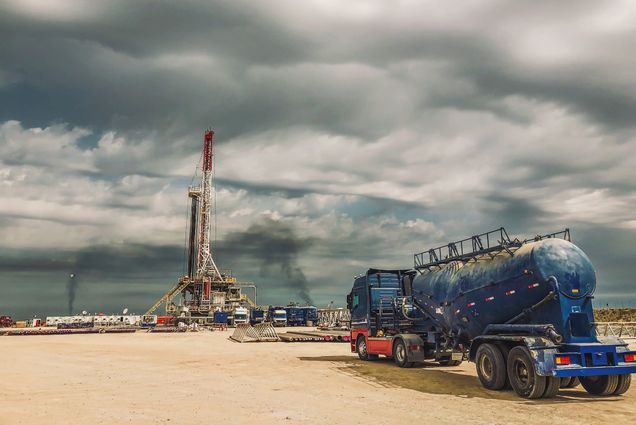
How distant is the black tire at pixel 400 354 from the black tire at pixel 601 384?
7.84 metres

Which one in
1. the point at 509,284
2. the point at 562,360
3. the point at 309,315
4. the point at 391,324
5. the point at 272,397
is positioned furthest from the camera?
the point at 309,315

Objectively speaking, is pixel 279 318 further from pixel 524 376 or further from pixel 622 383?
pixel 622 383

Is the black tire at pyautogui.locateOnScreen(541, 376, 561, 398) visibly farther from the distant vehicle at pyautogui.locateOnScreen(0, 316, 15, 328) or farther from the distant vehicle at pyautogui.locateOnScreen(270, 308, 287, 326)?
the distant vehicle at pyautogui.locateOnScreen(0, 316, 15, 328)

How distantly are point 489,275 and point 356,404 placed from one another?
22.0ft

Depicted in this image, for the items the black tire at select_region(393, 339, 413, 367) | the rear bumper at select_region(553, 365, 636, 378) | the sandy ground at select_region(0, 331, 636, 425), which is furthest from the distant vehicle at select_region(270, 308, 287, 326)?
the rear bumper at select_region(553, 365, 636, 378)

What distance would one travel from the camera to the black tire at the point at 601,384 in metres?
15.1

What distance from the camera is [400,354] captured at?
22.8m

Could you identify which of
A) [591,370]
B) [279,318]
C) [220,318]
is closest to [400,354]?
[591,370]

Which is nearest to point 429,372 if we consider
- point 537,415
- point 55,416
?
point 537,415

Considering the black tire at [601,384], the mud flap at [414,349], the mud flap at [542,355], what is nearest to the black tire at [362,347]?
the mud flap at [414,349]

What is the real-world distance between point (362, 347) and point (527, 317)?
11.6 metres

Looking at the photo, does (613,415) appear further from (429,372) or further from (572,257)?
(429,372)

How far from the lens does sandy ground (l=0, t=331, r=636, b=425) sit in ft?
39.4

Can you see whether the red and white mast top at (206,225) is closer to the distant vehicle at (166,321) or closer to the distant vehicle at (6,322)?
the distant vehicle at (166,321)
